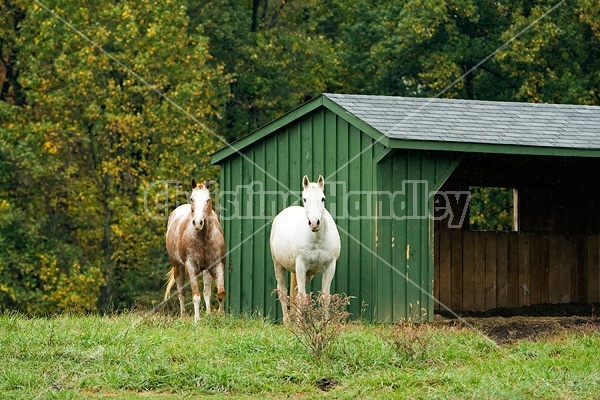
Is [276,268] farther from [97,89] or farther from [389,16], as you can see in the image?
[389,16]

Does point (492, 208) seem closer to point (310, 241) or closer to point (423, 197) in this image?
point (423, 197)

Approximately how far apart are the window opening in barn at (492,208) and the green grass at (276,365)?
14502 millimetres

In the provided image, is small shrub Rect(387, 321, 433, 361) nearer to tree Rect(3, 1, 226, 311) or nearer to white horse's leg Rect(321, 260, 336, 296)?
white horse's leg Rect(321, 260, 336, 296)

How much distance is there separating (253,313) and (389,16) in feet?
52.4

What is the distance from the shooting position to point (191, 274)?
15250 mm

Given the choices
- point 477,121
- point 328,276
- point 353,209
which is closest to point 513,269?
point 477,121

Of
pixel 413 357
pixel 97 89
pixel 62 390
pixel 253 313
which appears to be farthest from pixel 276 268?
pixel 97 89

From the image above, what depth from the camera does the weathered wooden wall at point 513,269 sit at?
18938mm

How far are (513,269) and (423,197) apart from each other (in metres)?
5.10

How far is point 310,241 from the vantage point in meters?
14.2

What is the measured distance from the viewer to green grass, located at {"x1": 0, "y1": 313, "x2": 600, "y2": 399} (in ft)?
31.7

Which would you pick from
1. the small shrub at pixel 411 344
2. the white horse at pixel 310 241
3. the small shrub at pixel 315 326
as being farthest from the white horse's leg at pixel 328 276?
the small shrub at pixel 411 344

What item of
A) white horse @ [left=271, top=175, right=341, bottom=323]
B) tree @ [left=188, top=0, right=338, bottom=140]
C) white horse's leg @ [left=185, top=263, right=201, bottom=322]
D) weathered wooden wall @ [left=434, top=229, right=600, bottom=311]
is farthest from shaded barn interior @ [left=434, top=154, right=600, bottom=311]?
tree @ [left=188, top=0, right=338, bottom=140]

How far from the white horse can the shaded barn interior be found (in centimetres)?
463
